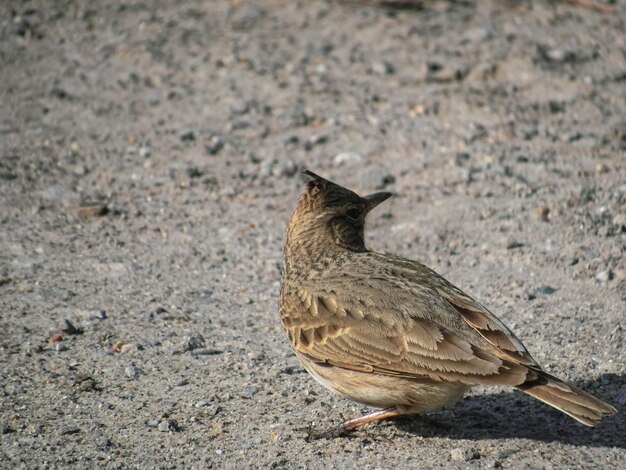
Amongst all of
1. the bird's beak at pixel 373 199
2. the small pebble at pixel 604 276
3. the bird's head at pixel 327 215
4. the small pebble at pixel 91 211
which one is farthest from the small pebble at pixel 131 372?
the small pebble at pixel 604 276

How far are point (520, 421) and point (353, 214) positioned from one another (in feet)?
5.62

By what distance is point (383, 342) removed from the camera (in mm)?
5398

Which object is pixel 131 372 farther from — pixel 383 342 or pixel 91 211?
pixel 91 211

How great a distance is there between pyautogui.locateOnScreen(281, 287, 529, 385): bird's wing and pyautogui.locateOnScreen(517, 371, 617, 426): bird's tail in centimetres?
10

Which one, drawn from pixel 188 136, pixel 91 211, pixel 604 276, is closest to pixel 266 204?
pixel 188 136

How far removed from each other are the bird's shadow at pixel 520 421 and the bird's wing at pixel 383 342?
2.15 feet

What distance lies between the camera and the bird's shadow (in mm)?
5609

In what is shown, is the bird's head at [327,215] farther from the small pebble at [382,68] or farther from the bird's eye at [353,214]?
the small pebble at [382,68]

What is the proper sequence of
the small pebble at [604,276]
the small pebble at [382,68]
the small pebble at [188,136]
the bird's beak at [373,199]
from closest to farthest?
the bird's beak at [373,199], the small pebble at [604,276], the small pebble at [188,136], the small pebble at [382,68]

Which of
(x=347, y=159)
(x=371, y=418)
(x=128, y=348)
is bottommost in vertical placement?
(x=128, y=348)

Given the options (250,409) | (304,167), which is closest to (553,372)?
(250,409)

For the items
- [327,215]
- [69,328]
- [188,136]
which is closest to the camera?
[327,215]

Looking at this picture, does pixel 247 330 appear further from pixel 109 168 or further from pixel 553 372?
pixel 109 168

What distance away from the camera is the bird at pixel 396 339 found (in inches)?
201
